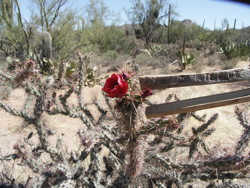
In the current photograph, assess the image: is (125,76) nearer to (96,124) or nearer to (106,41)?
(96,124)

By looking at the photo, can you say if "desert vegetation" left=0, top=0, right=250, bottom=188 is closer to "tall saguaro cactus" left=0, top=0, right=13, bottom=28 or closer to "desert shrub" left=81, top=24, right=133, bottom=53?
"tall saguaro cactus" left=0, top=0, right=13, bottom=28

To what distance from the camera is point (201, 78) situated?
1504mm

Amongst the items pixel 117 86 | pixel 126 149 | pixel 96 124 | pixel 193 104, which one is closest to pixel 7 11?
pixel 96 124

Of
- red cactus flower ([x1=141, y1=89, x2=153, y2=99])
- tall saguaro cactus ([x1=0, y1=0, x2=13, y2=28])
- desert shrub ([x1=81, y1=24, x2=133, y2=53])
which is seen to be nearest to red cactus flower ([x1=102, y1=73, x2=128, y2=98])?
red cactus flower ([x1=141, y1=89, x2=153, y2=99])

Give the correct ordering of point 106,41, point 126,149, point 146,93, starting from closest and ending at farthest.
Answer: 1. point 146,93
2. point 126,149
3. point 106,41

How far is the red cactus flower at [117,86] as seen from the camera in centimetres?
152

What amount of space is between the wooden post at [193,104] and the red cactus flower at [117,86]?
204mm

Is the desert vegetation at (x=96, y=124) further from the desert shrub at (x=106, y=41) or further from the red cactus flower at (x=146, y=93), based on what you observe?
the desert shrub at (x=106, y=41)

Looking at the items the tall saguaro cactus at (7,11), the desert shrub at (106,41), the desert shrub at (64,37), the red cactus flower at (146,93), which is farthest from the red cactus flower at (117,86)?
the desert shrub at (106,41)

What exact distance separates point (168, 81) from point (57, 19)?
1431 cm

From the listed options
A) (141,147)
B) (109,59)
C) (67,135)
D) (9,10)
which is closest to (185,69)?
(109,59)

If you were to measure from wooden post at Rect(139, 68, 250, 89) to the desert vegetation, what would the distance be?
125mm

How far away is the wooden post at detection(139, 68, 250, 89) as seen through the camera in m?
1.48

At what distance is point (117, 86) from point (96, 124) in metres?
1.96
